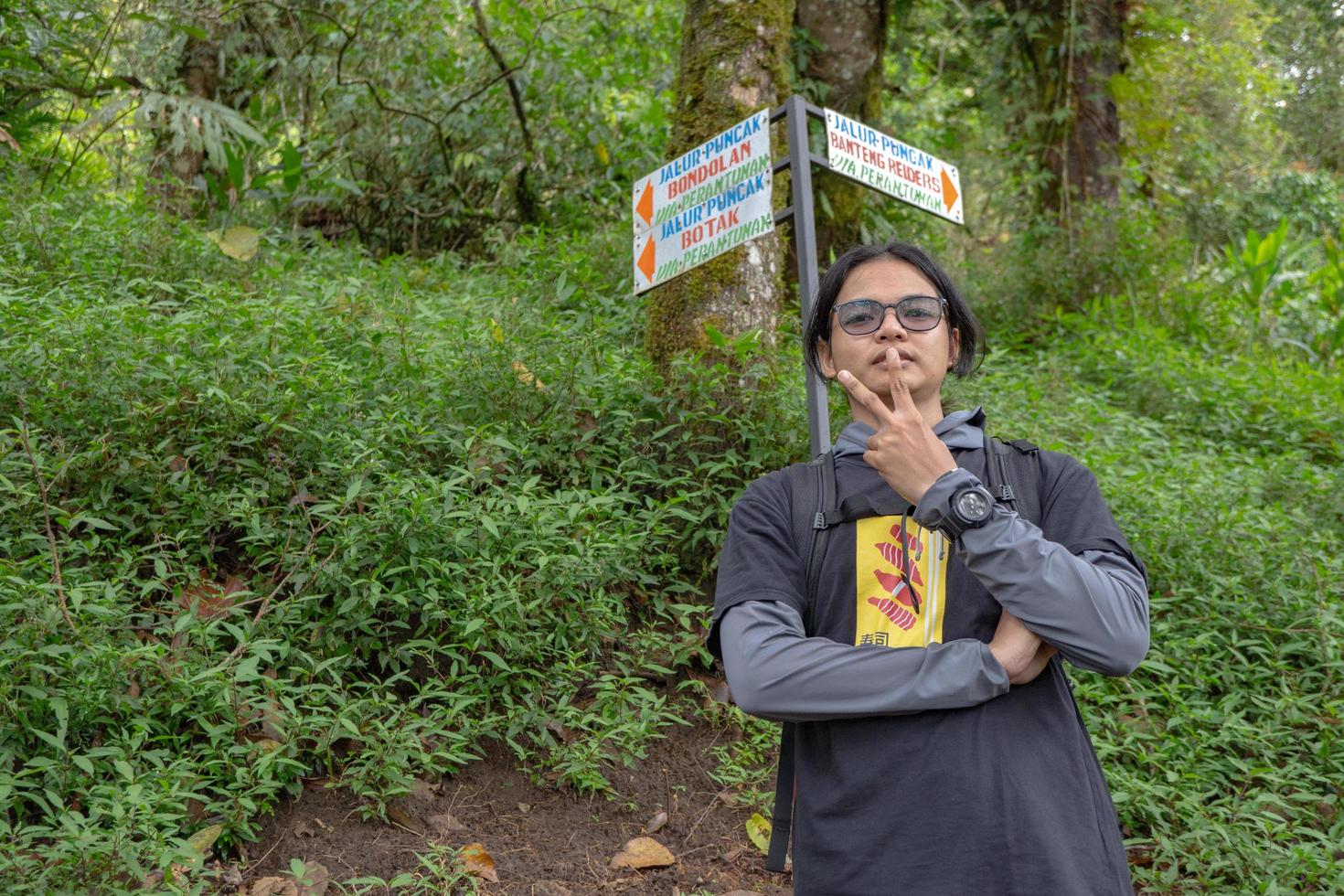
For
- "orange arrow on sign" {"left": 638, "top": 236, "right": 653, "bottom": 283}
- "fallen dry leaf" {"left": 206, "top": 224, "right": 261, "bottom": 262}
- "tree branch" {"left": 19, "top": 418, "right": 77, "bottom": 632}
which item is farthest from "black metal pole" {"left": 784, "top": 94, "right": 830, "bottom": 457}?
"fallen dry leaf" {"left": 206, "top": 224, "right": 261, "bottom": 262}

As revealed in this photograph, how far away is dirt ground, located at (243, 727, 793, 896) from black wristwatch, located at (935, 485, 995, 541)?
1828 millimetres

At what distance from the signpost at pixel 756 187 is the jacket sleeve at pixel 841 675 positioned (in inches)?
60.8

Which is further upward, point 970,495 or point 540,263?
point 540,263

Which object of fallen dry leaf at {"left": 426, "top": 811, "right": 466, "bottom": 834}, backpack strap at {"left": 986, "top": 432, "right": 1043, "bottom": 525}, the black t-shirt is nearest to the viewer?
the black t-shirt

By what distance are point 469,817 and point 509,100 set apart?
250 inches

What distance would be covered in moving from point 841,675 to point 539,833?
1.80 m

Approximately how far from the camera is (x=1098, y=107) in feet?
30.5

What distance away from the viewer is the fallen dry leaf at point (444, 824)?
3332mm

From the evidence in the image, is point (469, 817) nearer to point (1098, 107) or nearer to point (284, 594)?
point (284, 594)

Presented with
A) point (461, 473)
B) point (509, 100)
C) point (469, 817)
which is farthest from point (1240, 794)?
point (509, 100)

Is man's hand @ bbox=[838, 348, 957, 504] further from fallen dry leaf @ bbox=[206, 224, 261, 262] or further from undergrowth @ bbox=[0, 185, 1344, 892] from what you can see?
fallen dry leaf @ bbox=[206, 224, 261, 262]

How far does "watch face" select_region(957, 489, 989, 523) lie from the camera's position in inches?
73.1

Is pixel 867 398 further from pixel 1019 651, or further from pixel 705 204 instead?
pixel 705 204

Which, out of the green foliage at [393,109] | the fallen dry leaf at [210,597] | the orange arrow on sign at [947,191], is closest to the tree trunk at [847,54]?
the green foliage at [393,109]
